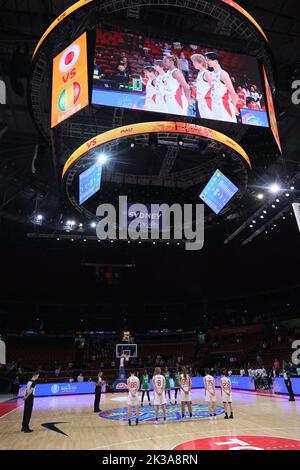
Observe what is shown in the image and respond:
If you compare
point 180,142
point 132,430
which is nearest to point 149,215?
point 180,142

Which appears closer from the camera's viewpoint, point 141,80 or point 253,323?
point 141,80

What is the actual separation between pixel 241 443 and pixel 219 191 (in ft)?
26.6

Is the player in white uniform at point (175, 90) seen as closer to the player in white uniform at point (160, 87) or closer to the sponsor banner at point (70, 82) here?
the player in white uniform at point (160, 87)

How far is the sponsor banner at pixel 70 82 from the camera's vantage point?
9.43m

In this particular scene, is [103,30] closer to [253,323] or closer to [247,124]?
[247,124]

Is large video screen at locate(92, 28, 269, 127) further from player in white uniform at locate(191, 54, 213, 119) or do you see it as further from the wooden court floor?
the wooden court floor

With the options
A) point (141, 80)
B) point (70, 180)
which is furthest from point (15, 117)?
point (141, 80)

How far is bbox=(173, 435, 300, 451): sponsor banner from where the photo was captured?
748 centimetres

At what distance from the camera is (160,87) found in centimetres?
984

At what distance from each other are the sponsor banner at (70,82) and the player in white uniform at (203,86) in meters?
3.07

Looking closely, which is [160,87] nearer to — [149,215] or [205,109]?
[205,109]

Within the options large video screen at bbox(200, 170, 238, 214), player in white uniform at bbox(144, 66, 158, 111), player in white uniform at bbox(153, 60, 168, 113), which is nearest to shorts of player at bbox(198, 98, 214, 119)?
player in white uniform at bbox(153, 60, 168, 113)

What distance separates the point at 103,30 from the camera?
9789mm

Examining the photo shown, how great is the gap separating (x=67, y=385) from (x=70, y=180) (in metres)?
17.2
